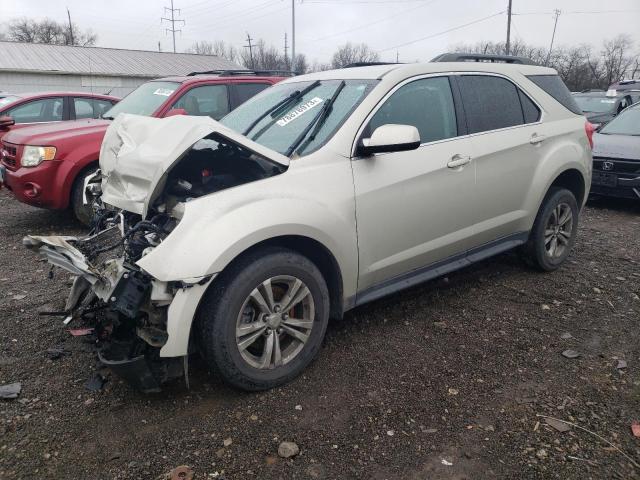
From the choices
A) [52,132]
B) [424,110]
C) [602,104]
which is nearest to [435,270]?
[424,110]

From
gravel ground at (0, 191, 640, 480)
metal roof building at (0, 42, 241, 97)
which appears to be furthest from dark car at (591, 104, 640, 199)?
metal roof building at (0, 42, 241, 97)

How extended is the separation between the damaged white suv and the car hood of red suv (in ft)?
8.52

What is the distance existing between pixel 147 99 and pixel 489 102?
4.73m

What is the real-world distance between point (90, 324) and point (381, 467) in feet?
6.51

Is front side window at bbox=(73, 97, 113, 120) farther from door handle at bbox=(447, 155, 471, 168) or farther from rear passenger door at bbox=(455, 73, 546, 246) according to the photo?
door handle at bbox=(447, 155, 471, 168)

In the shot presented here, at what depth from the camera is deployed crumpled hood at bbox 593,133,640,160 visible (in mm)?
7355

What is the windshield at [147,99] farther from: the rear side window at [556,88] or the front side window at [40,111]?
the rear side window at [556,88]

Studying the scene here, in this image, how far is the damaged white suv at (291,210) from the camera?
8.87ft

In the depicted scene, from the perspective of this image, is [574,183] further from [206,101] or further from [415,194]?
[206,101]

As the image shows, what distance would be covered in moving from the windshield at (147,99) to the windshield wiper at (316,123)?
153 inches

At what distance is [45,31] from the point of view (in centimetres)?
6988

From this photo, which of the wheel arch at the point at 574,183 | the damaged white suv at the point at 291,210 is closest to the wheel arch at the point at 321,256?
the damaged white suv at the point at 291,210

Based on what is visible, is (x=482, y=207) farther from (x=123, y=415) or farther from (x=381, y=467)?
(x=123, y=415)

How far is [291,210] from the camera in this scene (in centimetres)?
292
